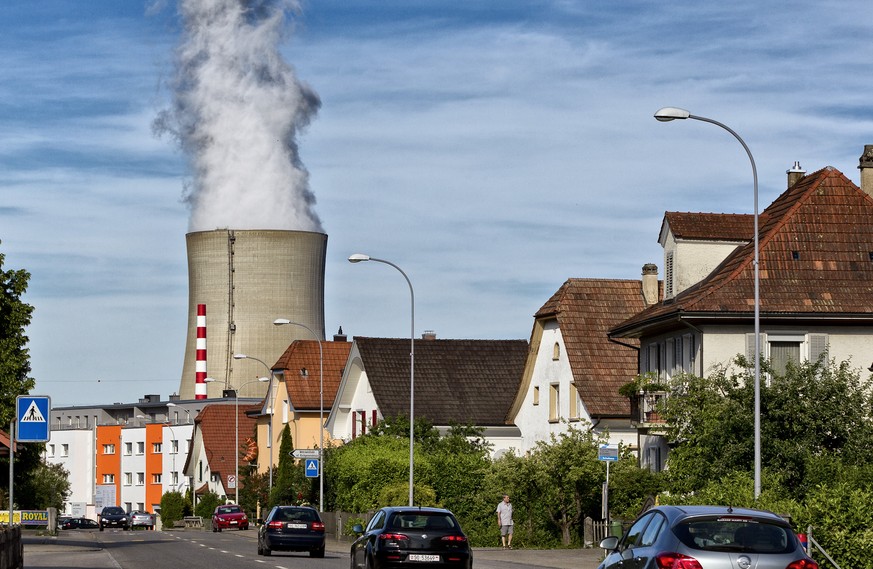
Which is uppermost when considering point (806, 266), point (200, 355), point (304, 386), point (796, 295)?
point (806, 266)

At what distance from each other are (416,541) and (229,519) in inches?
1934

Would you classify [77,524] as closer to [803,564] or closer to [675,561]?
[675,561]

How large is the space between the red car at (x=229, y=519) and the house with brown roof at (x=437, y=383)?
6389mm

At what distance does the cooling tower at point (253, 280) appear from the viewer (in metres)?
84.9

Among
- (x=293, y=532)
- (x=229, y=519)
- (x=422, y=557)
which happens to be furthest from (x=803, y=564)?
(x=229, y=519)

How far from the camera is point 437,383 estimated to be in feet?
224

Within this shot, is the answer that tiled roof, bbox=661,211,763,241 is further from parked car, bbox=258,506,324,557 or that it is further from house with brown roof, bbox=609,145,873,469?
parked car, bbox=258,506,324,557

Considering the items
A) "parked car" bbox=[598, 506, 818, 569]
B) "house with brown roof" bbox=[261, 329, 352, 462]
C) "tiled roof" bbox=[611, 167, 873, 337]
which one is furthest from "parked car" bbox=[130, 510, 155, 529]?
"parked car" bbox=[598, 506, 818, 569]

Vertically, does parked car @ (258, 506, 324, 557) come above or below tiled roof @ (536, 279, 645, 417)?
below

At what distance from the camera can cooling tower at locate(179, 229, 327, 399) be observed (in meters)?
84.9

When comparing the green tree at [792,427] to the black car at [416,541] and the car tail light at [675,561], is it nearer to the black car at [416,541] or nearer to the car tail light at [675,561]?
the black car at [416,541]

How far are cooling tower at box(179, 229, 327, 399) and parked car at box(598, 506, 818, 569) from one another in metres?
70.9

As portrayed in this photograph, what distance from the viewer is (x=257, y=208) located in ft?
314

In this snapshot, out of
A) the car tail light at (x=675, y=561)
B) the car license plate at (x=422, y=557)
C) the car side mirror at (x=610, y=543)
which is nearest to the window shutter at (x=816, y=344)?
the car license plate at (x=422, y=557)
